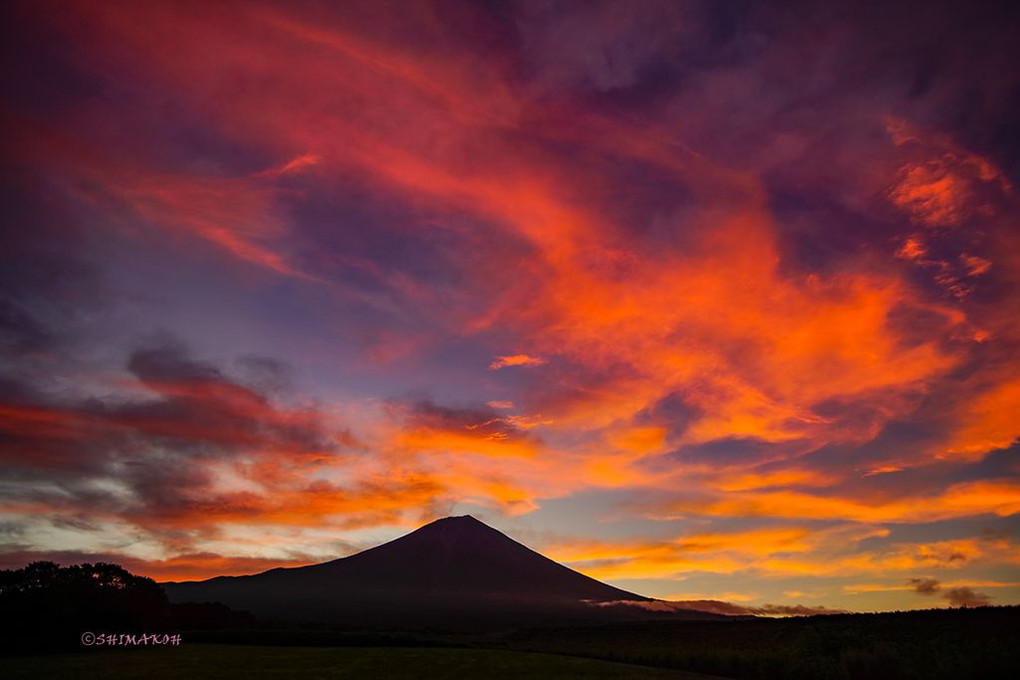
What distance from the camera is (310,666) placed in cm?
4775

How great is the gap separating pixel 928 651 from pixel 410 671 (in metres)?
37.8

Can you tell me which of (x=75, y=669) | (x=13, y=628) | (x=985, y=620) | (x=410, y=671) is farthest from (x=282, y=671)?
(x=985, y=620)

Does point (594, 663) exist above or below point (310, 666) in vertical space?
above

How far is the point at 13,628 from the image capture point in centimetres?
6788

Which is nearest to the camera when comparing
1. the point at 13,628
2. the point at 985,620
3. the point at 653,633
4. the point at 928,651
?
the point at 928,651

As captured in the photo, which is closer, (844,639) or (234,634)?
(844,639)

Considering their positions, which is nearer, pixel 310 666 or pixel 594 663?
pixel 310 666

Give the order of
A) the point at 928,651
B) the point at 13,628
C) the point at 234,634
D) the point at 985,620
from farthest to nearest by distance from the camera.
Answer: the point at 234,634, the point at 985,620, the point at 13,628, the point at 928,651

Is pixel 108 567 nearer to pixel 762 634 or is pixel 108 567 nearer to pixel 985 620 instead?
pixel 762 634

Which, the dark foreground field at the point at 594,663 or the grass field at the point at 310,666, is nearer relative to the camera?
the dark foreground field at the point at 594,663

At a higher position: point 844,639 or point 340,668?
point 844,639

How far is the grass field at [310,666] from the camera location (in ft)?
137

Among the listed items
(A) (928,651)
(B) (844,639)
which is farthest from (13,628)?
(A) (928,651)

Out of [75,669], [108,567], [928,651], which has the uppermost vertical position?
[108,567]
